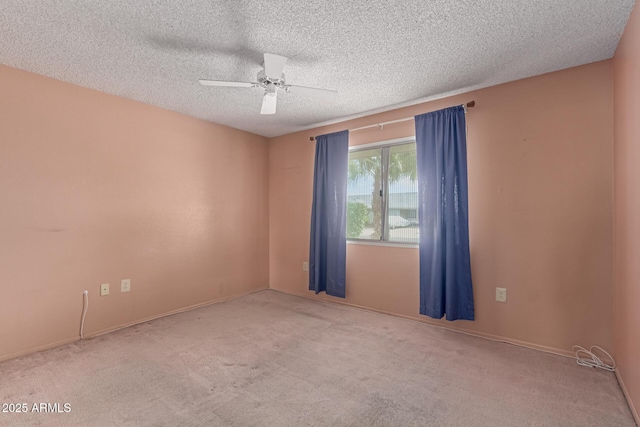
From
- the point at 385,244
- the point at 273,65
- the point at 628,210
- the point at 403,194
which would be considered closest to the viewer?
the point at 628,210

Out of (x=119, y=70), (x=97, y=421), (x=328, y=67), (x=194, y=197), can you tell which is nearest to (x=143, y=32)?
(x=119, y=70)

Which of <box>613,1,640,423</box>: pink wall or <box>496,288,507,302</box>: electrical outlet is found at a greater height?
<box>613,1,640,423</box>: pink wall

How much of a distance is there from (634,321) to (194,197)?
393 cm

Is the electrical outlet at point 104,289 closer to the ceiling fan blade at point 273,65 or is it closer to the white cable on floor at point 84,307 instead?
the white cable on floor at point 84,307

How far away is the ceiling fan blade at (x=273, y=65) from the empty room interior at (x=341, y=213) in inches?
0.6

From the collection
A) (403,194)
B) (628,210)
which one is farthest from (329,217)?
(628,210)

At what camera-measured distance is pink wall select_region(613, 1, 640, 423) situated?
1.67 m

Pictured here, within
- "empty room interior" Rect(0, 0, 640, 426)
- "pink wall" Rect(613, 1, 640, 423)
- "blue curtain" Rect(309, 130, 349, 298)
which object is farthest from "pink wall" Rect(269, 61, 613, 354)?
"blue curtain" Rect(309, 130, 349, 298)

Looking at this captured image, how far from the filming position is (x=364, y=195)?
3623mm

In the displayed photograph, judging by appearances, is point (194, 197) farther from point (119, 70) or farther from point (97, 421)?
point (97, 421)

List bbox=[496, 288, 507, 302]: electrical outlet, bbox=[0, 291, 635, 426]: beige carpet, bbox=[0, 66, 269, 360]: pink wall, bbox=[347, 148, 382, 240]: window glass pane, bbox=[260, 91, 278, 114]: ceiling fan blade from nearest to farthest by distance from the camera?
1. bbox=[0, 291, 635, 426]: beige carpet
2. bbox=[260, 91, 278, 114]: ceiling fan blade
3. bbox=[0, 66, 269, 360]: pink wall
4. bbox=[496, 288, 507, 302]: electrical outlet
5. bbox=[347, 148, 382, 240]: window glass pane

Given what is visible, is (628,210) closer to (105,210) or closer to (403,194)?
(403,194)

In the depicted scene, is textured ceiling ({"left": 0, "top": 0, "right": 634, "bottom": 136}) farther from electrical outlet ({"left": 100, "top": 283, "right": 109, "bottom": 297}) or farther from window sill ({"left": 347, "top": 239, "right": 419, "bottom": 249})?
electrical outlet ({"left": 100, "top": 283, "right": 109, "bottom": 297})

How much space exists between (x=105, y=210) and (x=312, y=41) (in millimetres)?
2473
